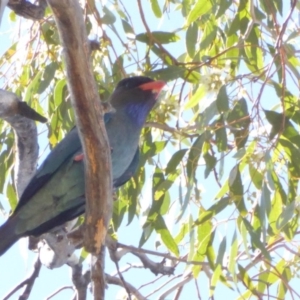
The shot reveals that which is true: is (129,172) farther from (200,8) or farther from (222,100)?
(200,8)

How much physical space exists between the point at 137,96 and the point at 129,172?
368mm

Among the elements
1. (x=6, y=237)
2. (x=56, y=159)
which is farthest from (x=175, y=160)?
(x=6, y=237)

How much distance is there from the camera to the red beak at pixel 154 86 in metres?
3.34

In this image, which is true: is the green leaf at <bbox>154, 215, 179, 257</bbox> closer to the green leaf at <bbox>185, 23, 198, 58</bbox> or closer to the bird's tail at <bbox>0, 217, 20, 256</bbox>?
the bird's tail at <bbox>0, 217, 20, 256</bbox>

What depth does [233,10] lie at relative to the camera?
369 cm

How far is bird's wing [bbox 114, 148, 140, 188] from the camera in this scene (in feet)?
10.8

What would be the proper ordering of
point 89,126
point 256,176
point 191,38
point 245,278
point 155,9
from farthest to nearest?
point 155,9
point 191,38
point 245,278
point 256,176
point 89,126

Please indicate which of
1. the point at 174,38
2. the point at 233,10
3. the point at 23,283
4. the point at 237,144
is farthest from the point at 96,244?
the point at 233,10

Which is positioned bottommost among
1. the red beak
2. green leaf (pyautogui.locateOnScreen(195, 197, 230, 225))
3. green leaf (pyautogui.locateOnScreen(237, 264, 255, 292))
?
green leaf (pyautogui.locateOnScreen(237, 264, 255, 292))

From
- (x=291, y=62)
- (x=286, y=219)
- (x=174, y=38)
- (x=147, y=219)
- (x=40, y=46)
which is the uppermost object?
(x=40, y=46)

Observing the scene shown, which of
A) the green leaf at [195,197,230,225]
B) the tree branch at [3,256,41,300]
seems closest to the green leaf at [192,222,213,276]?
the green leaf at [195,197,230,225]

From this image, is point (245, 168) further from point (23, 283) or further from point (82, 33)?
point (82, 33)

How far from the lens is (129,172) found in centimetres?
330

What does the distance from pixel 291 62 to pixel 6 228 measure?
1.18m
